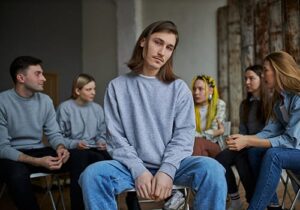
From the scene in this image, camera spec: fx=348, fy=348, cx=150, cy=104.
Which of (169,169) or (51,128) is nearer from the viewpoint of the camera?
(169,169)

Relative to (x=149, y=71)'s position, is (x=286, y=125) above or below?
below

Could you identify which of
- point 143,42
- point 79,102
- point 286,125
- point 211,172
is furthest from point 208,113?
point 211,172

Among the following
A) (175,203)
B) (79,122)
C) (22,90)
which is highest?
(22,90)

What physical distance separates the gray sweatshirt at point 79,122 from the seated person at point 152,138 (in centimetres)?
135

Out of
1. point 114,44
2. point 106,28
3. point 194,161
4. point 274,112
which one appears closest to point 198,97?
point 274,112

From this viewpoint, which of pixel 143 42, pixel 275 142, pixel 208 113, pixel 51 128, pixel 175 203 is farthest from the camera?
pixel 208 113

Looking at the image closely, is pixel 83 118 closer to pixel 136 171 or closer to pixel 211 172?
pixel 136 171

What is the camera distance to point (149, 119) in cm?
153

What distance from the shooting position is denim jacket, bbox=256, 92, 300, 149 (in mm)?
1939

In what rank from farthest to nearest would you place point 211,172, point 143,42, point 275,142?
point 275,142, point 143,42, point 211,172

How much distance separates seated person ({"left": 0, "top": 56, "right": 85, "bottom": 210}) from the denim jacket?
1185mm

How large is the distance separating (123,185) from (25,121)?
121 cm

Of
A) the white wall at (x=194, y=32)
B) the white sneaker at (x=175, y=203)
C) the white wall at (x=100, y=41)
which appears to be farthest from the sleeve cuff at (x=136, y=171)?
the white wall at (x=100, y=41)

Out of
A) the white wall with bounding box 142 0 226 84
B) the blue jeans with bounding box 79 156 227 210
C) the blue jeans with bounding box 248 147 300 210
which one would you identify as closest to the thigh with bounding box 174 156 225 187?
the blue jeans with bounding box 79 156 227 210
